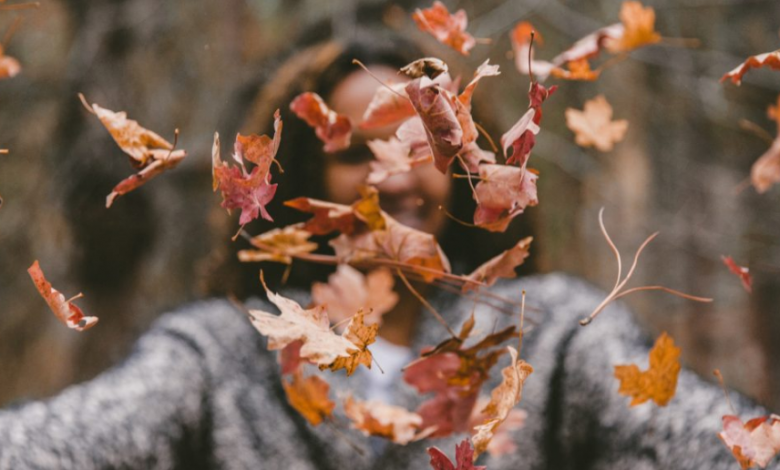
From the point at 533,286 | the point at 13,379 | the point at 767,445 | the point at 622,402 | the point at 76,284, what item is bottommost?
the point at 13,379

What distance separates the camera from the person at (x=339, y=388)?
53 cm

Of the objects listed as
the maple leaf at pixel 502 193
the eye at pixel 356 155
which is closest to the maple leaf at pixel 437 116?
the maple leaf at pixel 502 193

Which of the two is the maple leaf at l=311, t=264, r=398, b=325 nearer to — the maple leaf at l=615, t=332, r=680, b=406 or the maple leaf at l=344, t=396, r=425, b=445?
the maple leaf at l=344, t=396, r=425, b=445

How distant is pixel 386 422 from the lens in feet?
1.43

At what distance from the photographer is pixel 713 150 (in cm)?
224

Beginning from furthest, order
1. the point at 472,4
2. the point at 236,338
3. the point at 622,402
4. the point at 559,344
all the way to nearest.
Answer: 1. the point at 472,4
2. the point at 236,338
3. the point at 559,344
4. the point at 622,402

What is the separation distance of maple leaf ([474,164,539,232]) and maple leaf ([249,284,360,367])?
0.08 metres

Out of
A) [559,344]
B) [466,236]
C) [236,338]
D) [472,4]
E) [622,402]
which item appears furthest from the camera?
[472,4]

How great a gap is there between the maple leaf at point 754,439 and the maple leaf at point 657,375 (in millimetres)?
41

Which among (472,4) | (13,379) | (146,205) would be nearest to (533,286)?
(146,205)

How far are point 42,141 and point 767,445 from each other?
2.29 metres

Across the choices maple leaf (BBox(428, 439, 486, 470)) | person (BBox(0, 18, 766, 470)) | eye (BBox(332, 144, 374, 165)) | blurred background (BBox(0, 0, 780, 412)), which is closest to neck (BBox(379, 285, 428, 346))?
person (BBox(0, 18, 766, 470))

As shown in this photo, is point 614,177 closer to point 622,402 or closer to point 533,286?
point 533,286

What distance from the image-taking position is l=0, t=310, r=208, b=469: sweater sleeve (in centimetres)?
50
